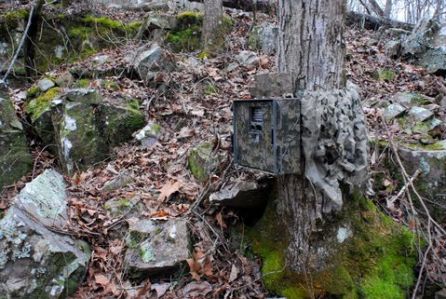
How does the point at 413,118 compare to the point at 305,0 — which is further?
A: the point at 413,118

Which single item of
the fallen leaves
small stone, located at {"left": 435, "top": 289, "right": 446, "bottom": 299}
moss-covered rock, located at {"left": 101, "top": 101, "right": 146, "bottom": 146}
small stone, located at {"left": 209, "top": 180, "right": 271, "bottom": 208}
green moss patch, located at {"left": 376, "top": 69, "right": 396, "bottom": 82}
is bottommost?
small stone, located at {"left": 435, "top": 289, "right": 446, "bottom": 299}

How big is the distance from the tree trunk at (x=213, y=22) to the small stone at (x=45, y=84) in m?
2.90

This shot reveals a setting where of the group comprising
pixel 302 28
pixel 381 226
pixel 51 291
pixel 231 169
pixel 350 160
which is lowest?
pixel 51 291

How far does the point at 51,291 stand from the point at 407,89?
527 centimetres

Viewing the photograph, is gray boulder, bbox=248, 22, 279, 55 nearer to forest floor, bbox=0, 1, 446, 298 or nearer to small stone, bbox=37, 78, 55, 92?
forest floor, bbox=0, 1, 446, 298

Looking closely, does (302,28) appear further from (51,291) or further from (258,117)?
(51,291)

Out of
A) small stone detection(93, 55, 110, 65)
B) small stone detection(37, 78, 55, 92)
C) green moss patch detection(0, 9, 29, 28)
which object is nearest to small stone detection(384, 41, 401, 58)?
small stone detection(93, 55, 110, 65)

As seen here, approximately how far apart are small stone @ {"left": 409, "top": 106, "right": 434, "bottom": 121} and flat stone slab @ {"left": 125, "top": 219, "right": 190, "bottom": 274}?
302 cm

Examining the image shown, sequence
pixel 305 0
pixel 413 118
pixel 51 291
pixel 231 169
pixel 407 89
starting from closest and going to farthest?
pixel 305 0 → pixel 51 291 → pixel 231 169 → pixel 413 118 → pixel 407 89

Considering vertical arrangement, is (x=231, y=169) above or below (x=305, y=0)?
below

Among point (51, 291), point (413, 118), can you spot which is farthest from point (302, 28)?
point (51, 291)

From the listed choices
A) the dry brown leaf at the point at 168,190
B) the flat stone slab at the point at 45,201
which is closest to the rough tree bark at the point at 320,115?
the dry brown leaf at the point at 168,190

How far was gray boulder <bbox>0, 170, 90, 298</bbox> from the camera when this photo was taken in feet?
9.80

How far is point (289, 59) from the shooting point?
284cm
